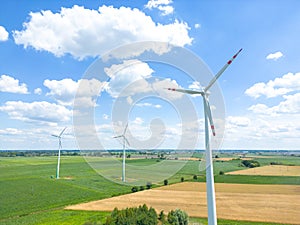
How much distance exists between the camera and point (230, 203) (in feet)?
144

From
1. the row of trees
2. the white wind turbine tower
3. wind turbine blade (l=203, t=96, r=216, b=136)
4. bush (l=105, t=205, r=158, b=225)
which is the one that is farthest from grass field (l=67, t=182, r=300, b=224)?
wind turbine blade (l=203, t=96, r=216, b=136)

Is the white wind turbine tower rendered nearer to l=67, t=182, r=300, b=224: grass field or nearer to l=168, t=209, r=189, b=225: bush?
l=168, t=209, r=189, b=225: bush

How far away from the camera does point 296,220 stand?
33156 mm

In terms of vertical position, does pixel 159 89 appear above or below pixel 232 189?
above

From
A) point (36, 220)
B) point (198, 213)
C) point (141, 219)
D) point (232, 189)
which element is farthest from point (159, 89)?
point (232, 189)

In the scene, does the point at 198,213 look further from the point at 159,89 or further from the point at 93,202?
the point at 159,89

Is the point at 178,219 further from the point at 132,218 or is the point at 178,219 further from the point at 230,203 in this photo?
the point at 230,203

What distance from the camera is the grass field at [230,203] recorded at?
3581cm

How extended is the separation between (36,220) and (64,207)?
793 centimetres

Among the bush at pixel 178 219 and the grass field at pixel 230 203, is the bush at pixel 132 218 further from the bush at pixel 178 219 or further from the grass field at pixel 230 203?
the grass field at pixel 230 203

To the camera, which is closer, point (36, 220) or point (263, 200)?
point (36, 220)

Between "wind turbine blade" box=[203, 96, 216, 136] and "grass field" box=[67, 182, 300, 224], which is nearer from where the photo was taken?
"wind turbine blade" box=[203, 96, 216, 136]

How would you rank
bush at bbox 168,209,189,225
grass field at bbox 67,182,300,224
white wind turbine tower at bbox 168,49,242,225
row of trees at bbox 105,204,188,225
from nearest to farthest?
1. white wind turbine tower at bbox 168,49,242,225
2. row of trees at bbox 105,204,188,225
3. bush at bbox 168,209,189,225
4. grass field at bbox 67,182,300,224

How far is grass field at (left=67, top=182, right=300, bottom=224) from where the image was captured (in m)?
35.8
